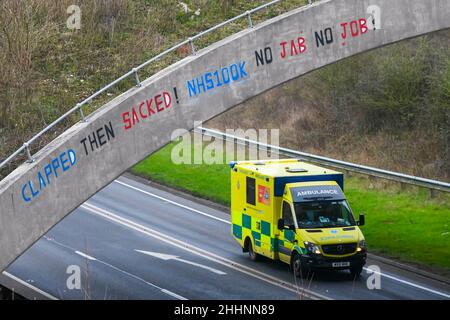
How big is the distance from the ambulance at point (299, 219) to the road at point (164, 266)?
625 mm

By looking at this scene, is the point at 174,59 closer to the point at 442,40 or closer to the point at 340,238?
the point at 340,238

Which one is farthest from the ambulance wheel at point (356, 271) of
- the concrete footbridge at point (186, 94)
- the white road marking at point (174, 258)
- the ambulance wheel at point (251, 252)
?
the concrete footbridge at point (186, 94)

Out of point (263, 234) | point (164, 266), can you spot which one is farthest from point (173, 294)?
point (263, 234)

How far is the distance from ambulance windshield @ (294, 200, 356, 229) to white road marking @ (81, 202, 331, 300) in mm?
1701

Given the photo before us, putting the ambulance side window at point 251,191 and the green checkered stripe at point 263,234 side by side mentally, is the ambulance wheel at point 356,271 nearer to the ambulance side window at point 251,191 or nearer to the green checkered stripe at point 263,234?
the green checkered stripe at point 263,234

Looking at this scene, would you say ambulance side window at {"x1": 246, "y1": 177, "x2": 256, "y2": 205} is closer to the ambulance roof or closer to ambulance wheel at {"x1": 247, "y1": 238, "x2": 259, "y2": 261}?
the ambulance roof

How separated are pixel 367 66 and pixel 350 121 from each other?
2647mm

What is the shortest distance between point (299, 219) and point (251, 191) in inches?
85.6

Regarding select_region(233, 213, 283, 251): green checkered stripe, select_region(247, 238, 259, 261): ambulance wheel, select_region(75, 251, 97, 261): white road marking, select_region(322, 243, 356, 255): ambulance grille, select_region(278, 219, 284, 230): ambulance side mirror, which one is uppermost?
select_region(278, 219, 284, 230): ambulance side mirror

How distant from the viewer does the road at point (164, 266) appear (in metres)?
24.9

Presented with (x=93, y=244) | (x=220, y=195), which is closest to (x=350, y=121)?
(x=220, y=195)

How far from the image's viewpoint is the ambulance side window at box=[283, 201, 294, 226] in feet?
84.9

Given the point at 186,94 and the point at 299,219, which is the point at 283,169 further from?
the point at 186,94

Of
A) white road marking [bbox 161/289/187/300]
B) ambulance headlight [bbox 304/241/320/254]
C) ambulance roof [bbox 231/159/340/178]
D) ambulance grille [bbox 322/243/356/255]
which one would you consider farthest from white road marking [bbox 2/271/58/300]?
ambulance grille [bbox 322/243/356/255]
